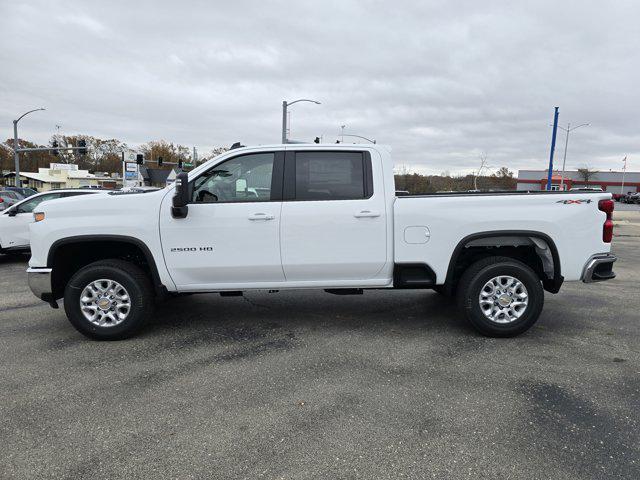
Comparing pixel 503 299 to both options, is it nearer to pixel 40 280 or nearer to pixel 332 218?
pixel 332 218

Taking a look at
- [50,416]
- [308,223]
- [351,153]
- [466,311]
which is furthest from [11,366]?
[466,311]

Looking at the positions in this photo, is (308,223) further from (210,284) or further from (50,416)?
(50,416)

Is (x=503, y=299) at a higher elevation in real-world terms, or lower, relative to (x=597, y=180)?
lower

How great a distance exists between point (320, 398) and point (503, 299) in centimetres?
241

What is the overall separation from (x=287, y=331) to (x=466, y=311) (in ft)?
6.45

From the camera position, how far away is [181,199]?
14.9 feet

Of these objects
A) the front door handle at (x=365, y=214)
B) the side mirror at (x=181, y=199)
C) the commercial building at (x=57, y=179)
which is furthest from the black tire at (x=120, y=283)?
the commercial building at (x=57, y=179)

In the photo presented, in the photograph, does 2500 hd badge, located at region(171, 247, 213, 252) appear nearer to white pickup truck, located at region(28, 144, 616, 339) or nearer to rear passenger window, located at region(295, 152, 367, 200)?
white pickup truck, located at region(28, 144, 616, 339)

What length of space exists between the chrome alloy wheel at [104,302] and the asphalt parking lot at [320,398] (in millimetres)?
286

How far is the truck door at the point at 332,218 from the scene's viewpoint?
4.71 metres

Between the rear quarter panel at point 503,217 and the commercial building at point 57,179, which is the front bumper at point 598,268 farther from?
the commercial building at point 57,179

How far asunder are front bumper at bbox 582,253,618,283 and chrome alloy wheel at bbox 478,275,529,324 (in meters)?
0.67

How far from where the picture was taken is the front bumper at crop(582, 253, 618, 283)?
4.78 meters

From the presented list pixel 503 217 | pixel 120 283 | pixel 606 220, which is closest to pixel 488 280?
pixel 503 217
